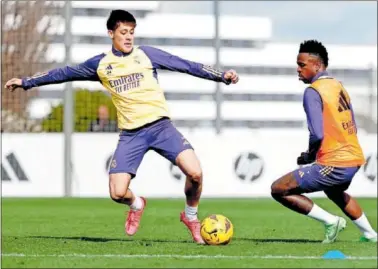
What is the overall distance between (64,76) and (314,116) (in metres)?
2.62

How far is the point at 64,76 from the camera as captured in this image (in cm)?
1062

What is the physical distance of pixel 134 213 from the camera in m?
10.6

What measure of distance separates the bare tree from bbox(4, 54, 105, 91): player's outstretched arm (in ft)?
41.9

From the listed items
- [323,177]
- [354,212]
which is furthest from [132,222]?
[354,212]

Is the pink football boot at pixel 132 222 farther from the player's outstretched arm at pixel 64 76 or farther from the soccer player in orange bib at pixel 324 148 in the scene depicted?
the soccer player in orange bib at pixel 324 148

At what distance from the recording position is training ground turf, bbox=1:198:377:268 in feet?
26.4

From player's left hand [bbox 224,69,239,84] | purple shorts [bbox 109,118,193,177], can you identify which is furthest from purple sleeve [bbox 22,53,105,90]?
player's left hand [bbox 224,69,239,84]

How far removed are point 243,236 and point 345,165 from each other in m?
1.97

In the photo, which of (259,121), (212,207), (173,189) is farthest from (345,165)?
(259,121)

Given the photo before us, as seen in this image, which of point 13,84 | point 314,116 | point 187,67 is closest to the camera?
point 314,116

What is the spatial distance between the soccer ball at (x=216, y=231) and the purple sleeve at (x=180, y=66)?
1315 millimetres

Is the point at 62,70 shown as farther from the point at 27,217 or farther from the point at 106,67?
the point at 27,217

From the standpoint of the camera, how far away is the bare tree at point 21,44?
76.9 feet

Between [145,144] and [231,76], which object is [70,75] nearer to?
[145,144]
